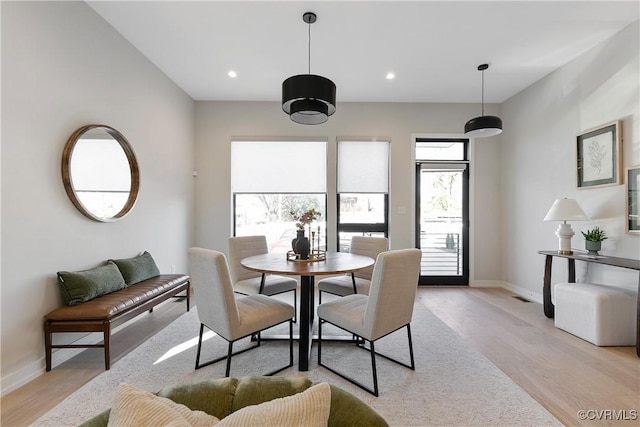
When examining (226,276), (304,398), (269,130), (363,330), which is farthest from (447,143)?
(304,398)

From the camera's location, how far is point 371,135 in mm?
4598

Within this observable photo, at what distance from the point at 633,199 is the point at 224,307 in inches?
151

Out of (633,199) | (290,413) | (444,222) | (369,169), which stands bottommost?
(290,413)

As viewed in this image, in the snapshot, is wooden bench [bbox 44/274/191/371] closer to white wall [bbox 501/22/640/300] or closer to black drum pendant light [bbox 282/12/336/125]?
black drum pendant light [bbox 282/12/336/125]

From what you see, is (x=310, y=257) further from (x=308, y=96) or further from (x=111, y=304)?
(x=111, y=304)

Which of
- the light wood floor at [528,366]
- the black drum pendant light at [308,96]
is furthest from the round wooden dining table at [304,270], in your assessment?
the light wood floor at [528,366]

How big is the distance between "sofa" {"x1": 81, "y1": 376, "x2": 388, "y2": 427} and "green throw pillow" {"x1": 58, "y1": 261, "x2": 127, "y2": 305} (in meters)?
1.95

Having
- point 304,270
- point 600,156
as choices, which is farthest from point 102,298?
point 600,156

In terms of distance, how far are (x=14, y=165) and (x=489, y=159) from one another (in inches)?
222

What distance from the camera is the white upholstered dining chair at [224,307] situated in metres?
1.84

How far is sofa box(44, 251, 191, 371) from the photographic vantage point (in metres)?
2.07

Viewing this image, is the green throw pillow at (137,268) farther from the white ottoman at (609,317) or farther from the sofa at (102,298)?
the white ottoman at (609,317)

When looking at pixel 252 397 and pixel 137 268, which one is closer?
pixel 252 397
